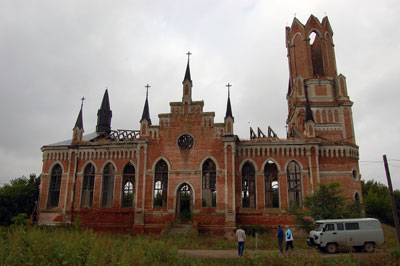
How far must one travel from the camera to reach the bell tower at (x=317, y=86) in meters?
31.4

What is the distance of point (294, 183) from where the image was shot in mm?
28250

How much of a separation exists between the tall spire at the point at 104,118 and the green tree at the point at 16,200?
10102 mm

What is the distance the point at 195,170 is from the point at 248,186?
544 cm

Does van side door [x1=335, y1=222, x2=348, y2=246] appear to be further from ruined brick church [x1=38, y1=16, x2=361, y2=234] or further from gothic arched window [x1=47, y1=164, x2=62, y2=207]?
gothic arched window [x1=47, y1=164, x2=62, y2=207]

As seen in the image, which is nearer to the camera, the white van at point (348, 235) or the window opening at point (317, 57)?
the white van at point (348, 235)

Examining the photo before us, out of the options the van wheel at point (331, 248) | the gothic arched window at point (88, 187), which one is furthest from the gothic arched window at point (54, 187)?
the van wheel at point (331, 248)

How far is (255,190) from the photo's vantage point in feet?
91.4

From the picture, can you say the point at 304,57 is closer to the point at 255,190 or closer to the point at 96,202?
the point at 255,190

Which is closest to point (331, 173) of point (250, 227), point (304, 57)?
point (250, 227)

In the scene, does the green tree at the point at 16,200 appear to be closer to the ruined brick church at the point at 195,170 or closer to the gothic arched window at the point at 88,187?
the ruined brick church at the point at 195,170

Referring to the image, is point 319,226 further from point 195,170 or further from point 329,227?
point 195,170

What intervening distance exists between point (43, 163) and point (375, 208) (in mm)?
40403

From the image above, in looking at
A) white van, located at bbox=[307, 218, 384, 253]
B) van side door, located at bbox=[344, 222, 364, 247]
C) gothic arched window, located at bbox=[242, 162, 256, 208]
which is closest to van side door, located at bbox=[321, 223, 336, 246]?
white van, located at bbox=[307, 218, 384, 253]

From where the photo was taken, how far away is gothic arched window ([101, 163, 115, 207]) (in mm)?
30156
